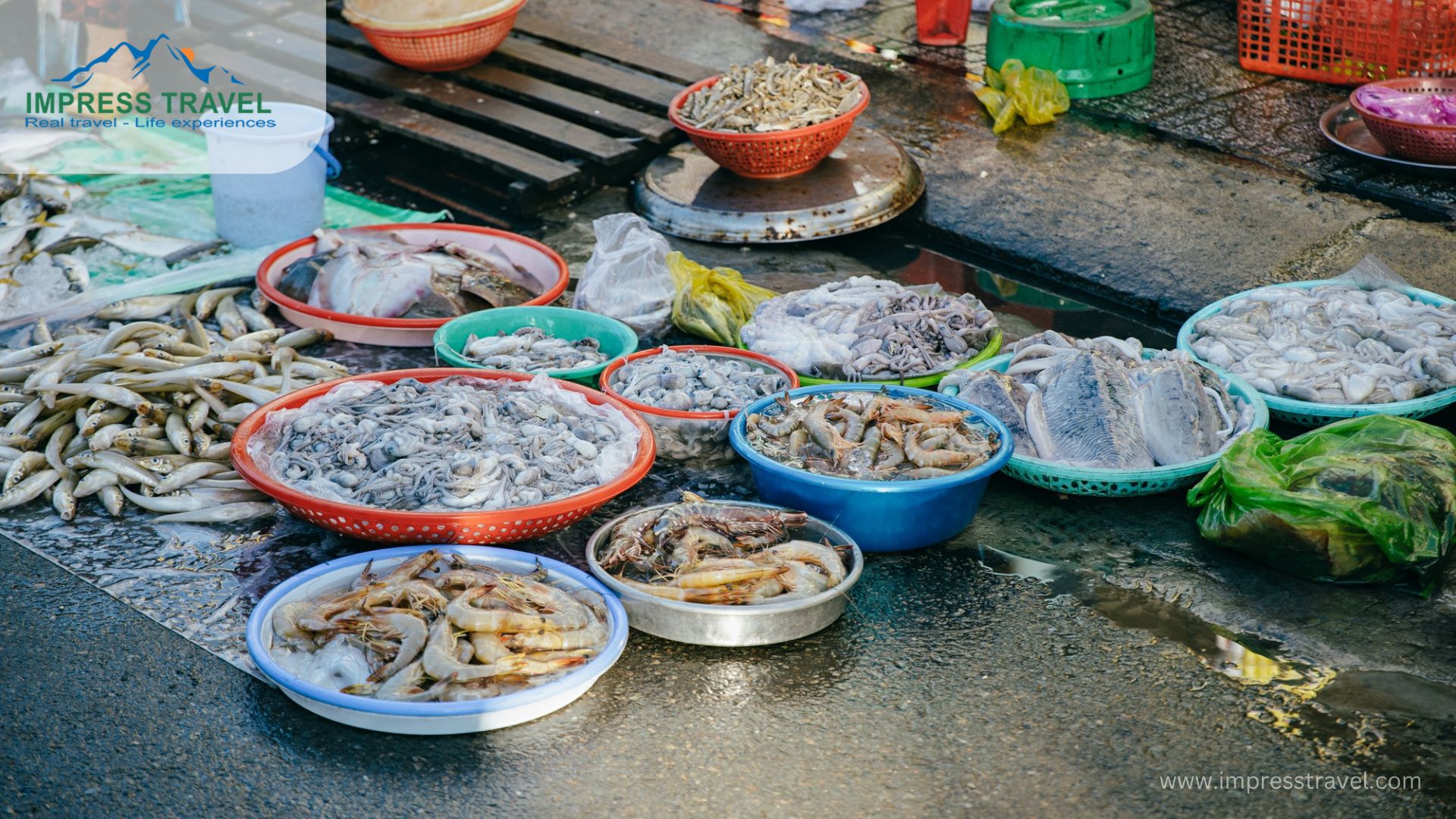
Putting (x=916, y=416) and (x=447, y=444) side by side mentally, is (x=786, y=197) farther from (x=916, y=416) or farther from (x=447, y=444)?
(x=447, y=444)

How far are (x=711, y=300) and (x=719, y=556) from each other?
Result: 73.6 inches

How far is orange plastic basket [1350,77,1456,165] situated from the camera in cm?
607

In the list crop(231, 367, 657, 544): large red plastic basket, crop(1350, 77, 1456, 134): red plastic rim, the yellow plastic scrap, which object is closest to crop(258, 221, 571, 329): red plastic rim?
crop(231, 367, 657, 544): large red plastic basket

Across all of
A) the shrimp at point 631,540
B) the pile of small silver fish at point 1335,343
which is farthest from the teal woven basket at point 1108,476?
the shrimp at point 631,540

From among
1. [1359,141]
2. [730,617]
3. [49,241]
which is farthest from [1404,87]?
[49,241]

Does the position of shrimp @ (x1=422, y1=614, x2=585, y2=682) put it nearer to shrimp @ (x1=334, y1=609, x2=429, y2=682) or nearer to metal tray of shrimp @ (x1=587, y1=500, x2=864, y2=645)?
shrimp @ (x1=334, y1=609, x2=429, y2=682)

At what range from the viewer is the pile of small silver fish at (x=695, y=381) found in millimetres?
4633

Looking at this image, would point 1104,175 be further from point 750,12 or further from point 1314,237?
point 750,12

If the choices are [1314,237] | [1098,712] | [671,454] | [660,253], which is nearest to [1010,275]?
[1314,237]

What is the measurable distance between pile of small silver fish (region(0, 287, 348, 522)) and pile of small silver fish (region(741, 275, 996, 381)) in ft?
5.83

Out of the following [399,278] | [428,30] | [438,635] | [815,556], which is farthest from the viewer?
[428,30]

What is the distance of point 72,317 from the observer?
5.59m

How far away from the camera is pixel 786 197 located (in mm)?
6473

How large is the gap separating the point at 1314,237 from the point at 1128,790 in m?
3.58
